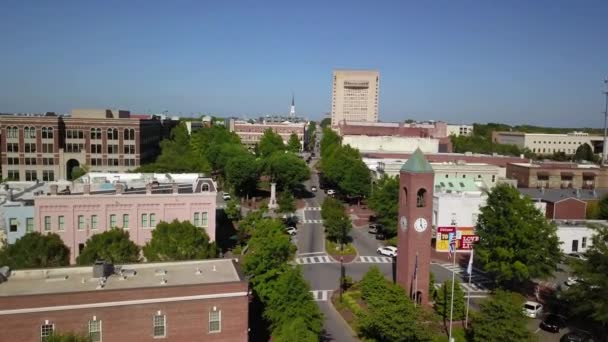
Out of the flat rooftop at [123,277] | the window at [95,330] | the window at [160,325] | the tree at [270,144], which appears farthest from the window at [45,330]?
the tree at [270,144]

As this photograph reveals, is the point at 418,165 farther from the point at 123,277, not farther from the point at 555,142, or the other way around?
the point at 555,142

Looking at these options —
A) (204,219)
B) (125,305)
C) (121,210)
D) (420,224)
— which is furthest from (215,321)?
(121,210)

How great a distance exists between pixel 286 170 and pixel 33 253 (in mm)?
53977

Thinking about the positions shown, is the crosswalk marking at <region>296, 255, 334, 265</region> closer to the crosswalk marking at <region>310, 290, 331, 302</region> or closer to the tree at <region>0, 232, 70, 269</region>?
the crosswalk marking at <region>310, 290, 331, 302</region>

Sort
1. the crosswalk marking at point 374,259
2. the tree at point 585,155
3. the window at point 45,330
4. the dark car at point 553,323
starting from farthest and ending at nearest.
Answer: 1. the tree at point 585,155
2. the crosswalk marking at point 374,259
3. the dark car at point 553,323
4. the window at point 45,330

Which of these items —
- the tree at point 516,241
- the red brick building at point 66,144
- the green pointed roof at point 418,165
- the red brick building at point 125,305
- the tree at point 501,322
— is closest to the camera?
the red brick building at point 125,305

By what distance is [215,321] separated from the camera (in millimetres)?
28969

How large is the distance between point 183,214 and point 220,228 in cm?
1742

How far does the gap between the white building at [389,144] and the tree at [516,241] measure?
80.2 metres

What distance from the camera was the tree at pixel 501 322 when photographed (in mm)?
28750

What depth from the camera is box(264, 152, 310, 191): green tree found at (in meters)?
87.1

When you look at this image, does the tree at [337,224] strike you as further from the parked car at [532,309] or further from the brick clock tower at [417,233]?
the parked car at [532,309]

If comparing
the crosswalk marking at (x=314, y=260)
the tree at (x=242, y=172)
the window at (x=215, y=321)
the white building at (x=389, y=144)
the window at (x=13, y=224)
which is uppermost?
the white building at (x=389, y=144)

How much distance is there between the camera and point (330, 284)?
4675 centimetres
